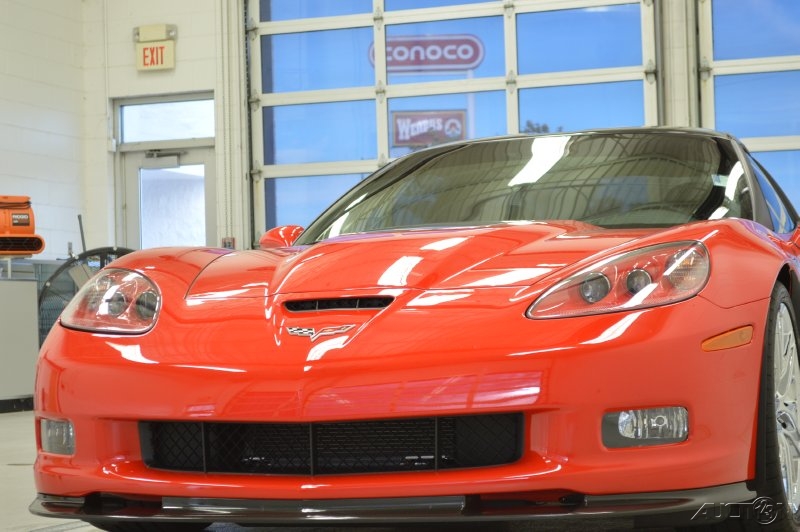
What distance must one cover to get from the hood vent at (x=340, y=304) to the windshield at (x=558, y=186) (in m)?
0.76

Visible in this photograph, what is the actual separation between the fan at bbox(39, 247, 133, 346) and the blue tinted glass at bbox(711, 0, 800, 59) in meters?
5.92

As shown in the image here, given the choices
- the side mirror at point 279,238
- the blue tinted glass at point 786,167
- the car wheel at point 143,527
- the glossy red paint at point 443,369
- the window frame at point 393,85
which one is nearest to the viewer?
the glossy red paint at point 443,369

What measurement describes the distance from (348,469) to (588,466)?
459 millimetres

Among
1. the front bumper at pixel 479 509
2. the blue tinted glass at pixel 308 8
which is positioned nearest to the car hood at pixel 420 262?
the front bumper at pixel 479 509

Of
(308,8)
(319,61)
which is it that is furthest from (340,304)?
(308,8)

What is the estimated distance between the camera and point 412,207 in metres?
3.44

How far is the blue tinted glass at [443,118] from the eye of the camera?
11.4m

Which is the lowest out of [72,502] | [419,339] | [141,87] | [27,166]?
[72,502]

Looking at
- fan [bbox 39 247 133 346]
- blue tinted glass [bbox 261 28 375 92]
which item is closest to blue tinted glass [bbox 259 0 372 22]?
blue tinted glass [bbox 261 28 375 92]

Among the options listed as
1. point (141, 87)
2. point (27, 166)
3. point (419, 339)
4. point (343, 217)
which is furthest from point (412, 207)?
point (141, 87)

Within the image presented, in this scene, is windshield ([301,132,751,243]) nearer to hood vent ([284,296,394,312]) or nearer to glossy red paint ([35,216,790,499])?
glossy red paint ([35,216,790,499])

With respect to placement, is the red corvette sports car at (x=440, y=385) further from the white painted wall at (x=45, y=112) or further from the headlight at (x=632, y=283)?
the white painted wall at (x=45, y=112)

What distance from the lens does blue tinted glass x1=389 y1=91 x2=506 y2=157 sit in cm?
1141

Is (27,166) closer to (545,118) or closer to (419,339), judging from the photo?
(545,118)
